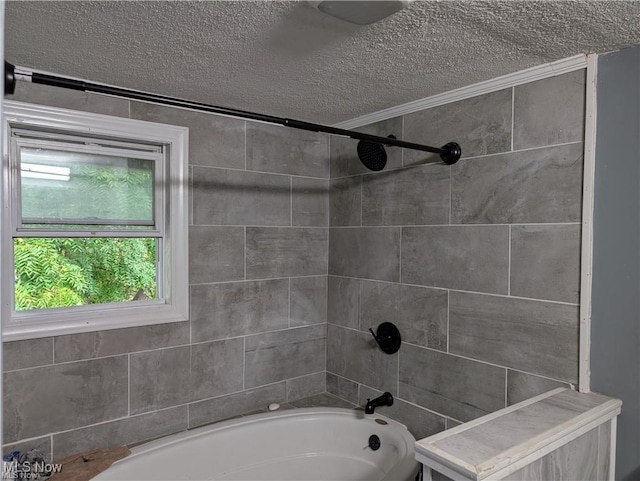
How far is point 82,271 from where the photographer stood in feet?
6.93

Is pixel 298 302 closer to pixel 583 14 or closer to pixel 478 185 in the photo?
pixel 478 185

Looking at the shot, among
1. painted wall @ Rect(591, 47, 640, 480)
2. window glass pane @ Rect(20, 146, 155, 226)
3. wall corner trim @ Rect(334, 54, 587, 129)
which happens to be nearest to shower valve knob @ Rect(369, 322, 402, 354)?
painted wall @ Rect(591, 47, 640, 480)

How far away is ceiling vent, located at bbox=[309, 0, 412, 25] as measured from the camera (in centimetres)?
121

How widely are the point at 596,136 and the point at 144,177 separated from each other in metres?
2.07

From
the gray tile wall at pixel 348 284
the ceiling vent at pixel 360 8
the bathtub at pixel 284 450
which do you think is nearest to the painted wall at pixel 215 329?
the gray tile wall at pixel 348 284

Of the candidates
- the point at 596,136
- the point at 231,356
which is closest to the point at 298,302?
the point at 231,356

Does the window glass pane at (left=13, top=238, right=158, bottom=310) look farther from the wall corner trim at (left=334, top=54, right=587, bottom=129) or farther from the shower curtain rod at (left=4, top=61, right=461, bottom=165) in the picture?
the wall corner trim at (left=334, top=54, right=587, bottom=129)

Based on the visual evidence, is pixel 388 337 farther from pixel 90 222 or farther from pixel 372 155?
pixel 90 222

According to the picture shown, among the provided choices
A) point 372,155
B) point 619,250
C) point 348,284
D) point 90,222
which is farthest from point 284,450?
point 619,250

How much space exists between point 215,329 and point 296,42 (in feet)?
5.08

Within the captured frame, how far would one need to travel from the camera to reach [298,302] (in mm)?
2734

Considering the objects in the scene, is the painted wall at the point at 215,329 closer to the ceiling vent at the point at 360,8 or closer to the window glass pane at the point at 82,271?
the window glass pane at the point at 82,271

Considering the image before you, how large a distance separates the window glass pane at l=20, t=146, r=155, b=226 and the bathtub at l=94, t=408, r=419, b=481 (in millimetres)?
1137

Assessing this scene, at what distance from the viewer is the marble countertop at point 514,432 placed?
1.19 meters
